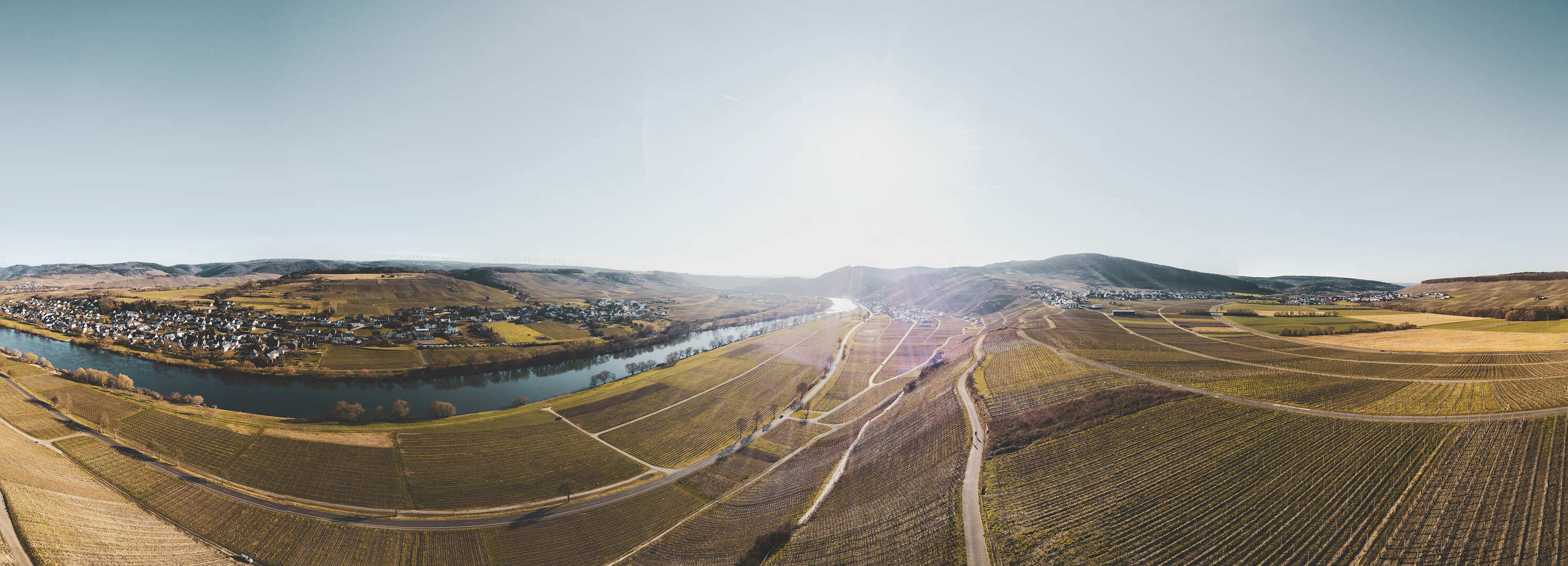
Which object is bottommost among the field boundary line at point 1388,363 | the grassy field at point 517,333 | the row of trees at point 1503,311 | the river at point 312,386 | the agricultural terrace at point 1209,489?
the river at point 312,386

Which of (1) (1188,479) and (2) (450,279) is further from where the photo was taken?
(2) (450,279)

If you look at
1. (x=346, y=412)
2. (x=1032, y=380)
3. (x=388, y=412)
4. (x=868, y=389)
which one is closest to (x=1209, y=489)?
(x=1032, y=380)

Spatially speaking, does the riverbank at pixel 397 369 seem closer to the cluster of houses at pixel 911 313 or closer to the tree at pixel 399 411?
the tree at pixel 399 411

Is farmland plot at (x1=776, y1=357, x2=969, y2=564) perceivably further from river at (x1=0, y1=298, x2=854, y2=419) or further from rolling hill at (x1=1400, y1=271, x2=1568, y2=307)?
rolling hill at (x1=1400, y1=271, x2=1568, y2=307)

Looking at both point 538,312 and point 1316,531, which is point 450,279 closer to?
point 538,312

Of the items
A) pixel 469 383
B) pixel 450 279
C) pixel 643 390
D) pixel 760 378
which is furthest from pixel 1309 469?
pixel 450 279

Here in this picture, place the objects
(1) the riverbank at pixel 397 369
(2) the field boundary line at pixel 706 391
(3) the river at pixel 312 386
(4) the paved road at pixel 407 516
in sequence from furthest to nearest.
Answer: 1. (1) the riverbank at pixel 397 369
2. (3) the river at pixel 312 386
3. (2) the field boundary line at pixel 706 391
4. (4) the paved road at pixel 407 516

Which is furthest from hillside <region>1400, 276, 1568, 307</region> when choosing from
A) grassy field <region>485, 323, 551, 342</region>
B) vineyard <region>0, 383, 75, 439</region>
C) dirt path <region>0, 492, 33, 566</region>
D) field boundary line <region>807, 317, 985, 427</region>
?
vineyard <region>0, 383, 75, 439</region>

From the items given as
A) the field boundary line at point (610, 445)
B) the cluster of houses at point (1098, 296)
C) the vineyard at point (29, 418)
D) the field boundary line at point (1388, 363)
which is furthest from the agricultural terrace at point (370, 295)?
the field boundary line at point (1388, 363)
